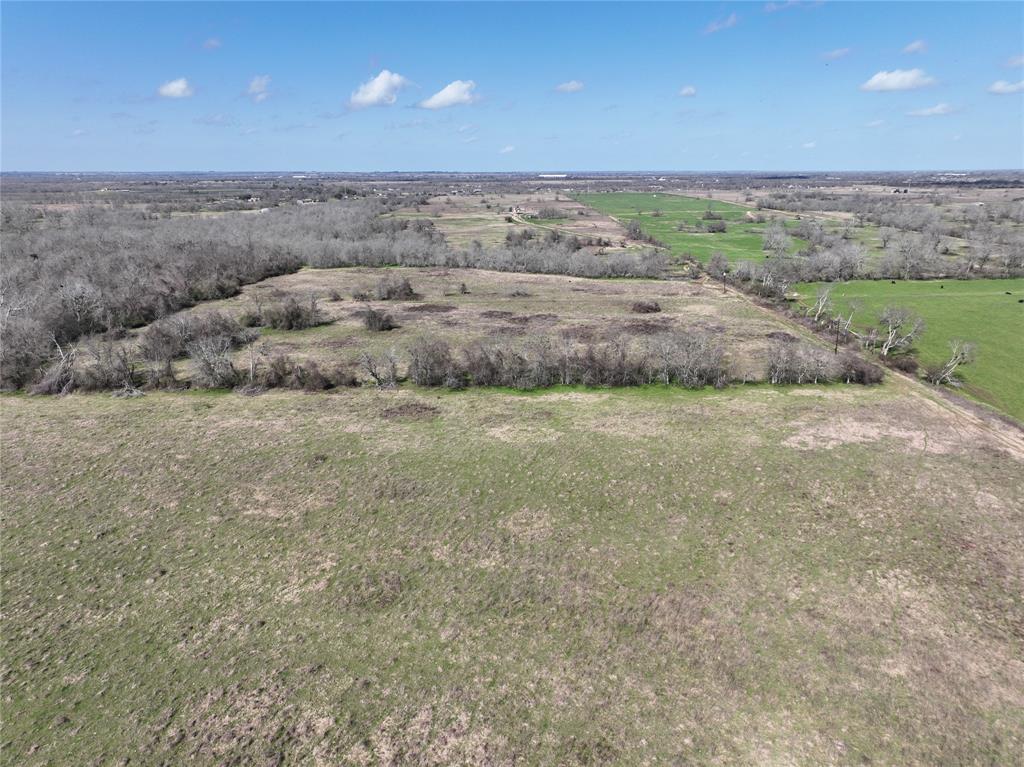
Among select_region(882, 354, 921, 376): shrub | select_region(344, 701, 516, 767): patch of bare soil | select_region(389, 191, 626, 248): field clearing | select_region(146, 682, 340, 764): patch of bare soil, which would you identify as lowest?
select_region(344, 701, 516, 767): patch of bare soil

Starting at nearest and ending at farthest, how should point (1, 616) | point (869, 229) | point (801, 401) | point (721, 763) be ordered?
point (721, 763)
point (1, 616)
point (801, 401)
point (869, 229)

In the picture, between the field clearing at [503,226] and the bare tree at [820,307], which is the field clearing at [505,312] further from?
the field clearing at [503,226]

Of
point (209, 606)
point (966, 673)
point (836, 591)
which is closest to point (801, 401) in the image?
point (836, 591)

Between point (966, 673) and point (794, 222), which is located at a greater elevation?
point (794, 222)

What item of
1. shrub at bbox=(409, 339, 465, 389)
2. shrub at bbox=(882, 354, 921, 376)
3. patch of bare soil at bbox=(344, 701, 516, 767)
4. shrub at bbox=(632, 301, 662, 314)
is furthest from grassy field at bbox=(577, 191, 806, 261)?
patch of bare soil at bbox=(344, 701, 516, 767)

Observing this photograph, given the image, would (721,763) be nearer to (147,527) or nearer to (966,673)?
(966,673)

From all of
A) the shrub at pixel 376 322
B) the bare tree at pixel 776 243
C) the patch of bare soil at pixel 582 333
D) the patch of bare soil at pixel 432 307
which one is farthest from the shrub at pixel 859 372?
the bare tree at pixel 776 243

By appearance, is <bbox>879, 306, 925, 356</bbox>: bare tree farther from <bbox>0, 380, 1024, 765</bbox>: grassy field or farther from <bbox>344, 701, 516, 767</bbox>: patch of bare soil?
<bbox>344, 701, 516, 767</bbox>: patch of bare soil
